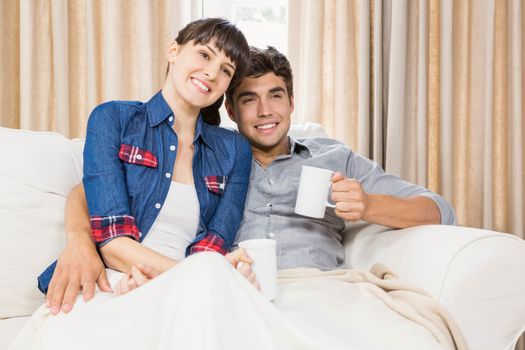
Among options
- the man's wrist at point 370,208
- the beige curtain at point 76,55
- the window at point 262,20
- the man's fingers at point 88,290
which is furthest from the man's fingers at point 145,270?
the window at point 262,20

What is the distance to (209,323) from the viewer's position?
2.74 ft

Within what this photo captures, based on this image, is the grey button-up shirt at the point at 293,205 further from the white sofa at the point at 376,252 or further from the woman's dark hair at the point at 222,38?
the woman's dark hair at the point at 222,38

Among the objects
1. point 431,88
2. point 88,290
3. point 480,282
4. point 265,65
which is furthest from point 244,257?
point 431,88

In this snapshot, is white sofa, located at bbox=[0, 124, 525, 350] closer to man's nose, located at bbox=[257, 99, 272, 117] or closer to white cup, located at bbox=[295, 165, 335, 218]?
white cup, located at bbox=[295, 165, 335, 218]

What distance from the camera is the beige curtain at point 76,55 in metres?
2.30

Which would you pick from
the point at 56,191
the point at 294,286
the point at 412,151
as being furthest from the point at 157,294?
the point at 412,151

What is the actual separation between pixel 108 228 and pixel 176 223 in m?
0.21

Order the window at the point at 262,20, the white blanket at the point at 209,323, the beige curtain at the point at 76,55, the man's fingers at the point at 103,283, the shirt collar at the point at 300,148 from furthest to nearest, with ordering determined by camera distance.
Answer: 1. the window at the point at 262,20
2. the beige curtain at the point at 76,55
3. the shirt collar at the point at 300,148
4. the man's fingers at the point at 103,283
5. the white blanket at the point at 209,323

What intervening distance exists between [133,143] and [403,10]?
1.43m

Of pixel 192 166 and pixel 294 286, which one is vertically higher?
pixel 192 166

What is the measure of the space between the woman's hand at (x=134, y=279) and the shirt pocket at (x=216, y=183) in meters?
0.42

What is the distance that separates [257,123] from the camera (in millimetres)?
1699

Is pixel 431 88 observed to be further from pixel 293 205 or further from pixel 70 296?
pixel 70 296

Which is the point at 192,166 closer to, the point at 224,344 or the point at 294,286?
the point at 294,286
